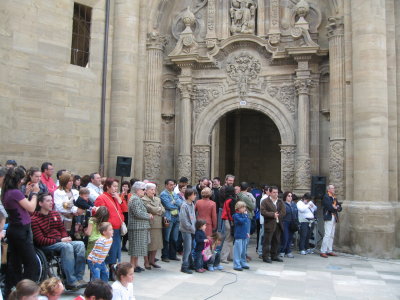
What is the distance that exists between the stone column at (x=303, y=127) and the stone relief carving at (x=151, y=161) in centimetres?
419

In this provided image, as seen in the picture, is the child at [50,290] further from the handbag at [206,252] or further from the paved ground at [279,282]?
the handbag at [206,252]

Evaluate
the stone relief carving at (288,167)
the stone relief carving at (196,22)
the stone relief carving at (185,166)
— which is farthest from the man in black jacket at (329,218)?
the stone relief carving at (196,22)

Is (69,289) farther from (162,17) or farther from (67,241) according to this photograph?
(162,17)

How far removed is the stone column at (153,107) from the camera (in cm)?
1384

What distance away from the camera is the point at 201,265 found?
27.4 ft

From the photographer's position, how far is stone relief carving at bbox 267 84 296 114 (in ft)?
44.2

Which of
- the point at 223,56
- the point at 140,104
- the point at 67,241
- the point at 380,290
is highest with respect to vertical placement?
the point at 223,56

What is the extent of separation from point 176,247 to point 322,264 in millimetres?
3220

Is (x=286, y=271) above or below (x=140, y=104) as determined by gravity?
below

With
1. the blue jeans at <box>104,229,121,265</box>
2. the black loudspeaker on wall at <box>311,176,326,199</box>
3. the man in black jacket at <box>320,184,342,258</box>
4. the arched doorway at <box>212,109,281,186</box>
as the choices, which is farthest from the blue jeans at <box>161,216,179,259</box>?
the arched doorway at <box>212,109,281,186</box>

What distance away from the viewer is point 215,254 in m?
8.60

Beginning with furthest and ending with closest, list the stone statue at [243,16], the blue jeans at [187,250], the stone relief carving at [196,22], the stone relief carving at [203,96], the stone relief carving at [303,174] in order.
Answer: the stone relief carving at [196,22] < the stone relief carving at [203,96] < the stone statue at [243,16] < the stone relief carving at [303,174] < the blue jeans at [187,250]

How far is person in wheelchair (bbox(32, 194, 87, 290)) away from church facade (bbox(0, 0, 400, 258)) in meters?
5.27

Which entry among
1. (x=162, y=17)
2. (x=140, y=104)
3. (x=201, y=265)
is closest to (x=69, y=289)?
(x=201, y=265)
